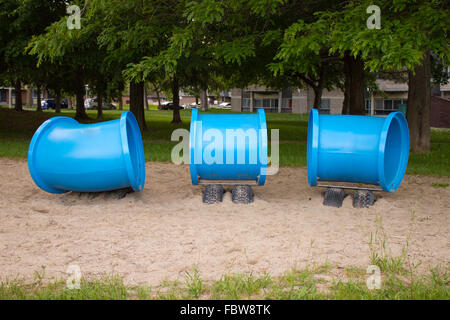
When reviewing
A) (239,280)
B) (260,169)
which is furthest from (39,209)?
(239,280)

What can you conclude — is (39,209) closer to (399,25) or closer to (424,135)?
(399,25)

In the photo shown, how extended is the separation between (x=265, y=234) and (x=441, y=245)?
1940 millimetres

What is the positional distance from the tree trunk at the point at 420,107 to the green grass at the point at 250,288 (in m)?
10.6

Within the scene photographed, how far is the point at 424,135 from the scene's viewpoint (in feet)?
46.7

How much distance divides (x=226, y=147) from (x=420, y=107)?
9.12 meters

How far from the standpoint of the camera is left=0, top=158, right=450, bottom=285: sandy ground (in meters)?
4.73

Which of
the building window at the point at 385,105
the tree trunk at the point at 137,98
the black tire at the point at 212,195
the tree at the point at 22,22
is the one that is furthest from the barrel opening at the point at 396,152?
the building window at the point at 385,105

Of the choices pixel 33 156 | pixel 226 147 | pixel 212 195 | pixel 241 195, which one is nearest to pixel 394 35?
pixel 226 147

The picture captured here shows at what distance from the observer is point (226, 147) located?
6961 mm

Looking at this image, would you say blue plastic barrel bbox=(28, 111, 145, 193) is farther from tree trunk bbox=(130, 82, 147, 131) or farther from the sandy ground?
tree trunk bbox=(130, 82, 147, 131)

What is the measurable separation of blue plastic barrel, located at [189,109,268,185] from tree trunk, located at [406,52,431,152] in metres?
8.55

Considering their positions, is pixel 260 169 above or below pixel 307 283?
above

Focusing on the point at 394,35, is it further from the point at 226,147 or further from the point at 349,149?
the point at 226,147

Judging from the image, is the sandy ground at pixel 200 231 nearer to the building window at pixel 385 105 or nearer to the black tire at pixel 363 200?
the black tire at pixel 363 200
